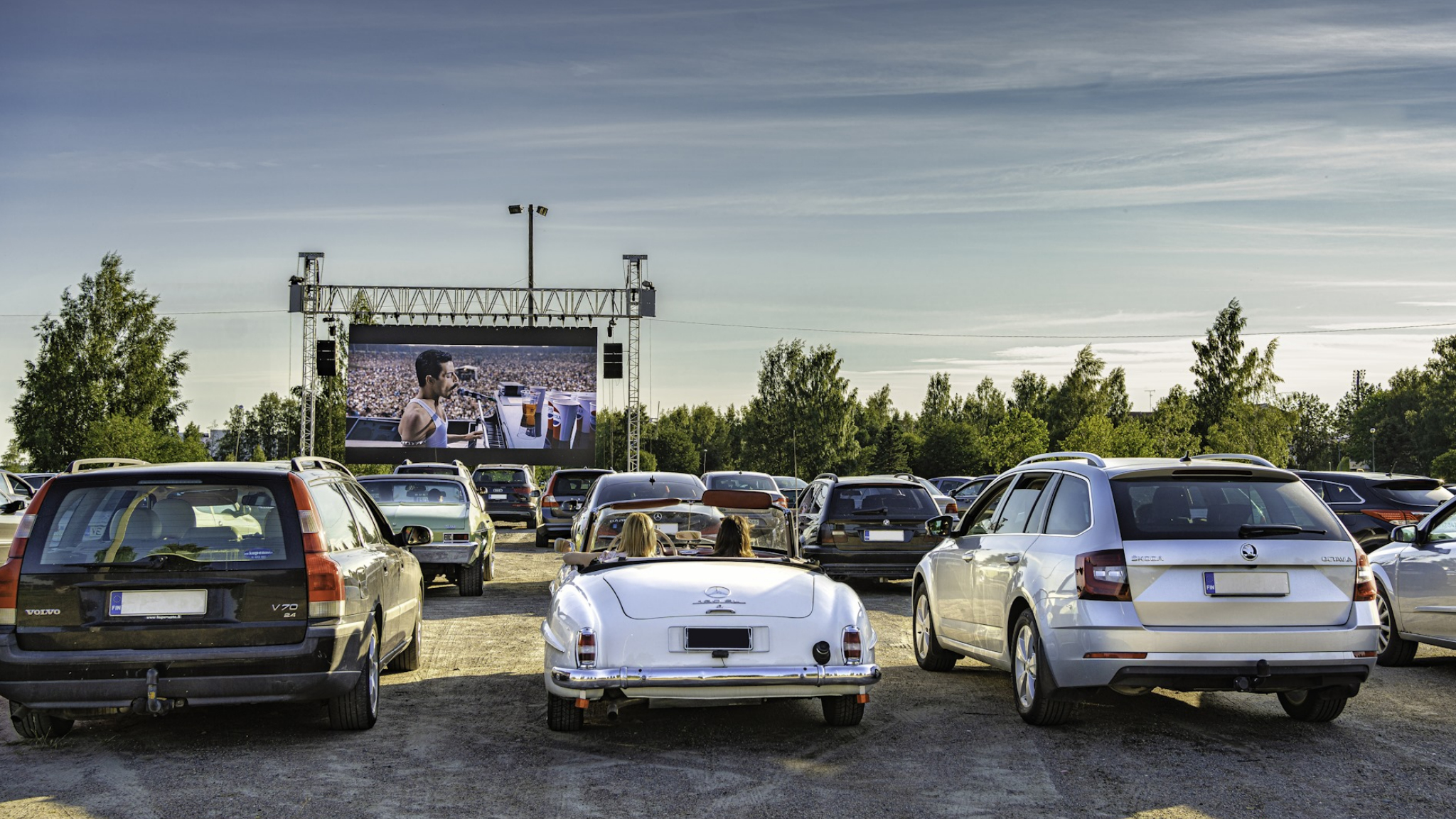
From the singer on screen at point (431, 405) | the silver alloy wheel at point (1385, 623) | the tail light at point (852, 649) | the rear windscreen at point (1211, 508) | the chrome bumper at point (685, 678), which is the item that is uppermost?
the singer on screen at point (431, 405)

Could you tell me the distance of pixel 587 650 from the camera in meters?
6.85

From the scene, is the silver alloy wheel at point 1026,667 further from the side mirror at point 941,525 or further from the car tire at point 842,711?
the side mirror at point 941,525

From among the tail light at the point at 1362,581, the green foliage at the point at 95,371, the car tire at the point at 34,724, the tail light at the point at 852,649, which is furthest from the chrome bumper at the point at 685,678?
the green foliage at the point at 95,371

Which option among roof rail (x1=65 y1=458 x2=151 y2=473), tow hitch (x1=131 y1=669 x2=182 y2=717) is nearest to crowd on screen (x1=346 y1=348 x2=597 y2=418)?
roof rail (x1=65 y1=458 x2=151 y2=473)

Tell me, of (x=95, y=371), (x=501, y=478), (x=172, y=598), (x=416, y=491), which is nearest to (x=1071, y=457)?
(x=172, y=598)

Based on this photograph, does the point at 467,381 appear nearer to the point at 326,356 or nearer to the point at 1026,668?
the point at 326,356

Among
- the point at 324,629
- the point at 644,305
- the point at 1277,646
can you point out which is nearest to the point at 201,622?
the point at 324,629

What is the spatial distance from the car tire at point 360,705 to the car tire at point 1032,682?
383cm

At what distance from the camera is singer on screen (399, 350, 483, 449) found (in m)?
46.0

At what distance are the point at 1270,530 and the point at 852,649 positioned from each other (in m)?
2.46

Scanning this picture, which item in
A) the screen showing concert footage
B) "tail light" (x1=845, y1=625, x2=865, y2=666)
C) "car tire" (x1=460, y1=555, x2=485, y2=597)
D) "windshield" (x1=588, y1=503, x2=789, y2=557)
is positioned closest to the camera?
"tail light" (x1=845, y1=625, x2=865, y2=666)

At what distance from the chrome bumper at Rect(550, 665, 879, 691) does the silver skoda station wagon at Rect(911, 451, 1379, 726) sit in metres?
1.60

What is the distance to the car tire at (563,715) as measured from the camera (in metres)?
7.45

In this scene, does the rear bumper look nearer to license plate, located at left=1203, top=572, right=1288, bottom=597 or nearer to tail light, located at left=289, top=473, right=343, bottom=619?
tail light, located at left=289, top=473, right=343, bottom=619
